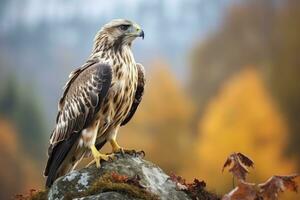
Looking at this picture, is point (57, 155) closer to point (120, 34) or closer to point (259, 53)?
point (120, 34)

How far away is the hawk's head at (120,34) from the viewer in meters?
5.36

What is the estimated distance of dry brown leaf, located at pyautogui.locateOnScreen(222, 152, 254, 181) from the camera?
423 centimetres

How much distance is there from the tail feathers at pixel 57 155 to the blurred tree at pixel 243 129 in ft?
21.3

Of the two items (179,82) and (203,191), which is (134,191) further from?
(179,82)

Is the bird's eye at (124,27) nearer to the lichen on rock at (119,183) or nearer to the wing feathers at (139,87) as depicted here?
the wing feathers at (139,87)

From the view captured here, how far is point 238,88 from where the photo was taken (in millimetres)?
12266

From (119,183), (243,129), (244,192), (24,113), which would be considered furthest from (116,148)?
(24,113)

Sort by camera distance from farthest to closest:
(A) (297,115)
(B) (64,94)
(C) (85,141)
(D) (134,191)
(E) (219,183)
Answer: (A) (297,115) → (E) (219,183) → (B) (64,94) → (C) (85,141) → (D) (134,191)

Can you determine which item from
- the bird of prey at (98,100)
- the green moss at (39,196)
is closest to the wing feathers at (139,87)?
the bird of prey at (98,100)

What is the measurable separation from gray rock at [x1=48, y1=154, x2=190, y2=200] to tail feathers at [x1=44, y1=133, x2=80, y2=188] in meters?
0.62

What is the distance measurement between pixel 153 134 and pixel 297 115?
2.42 m

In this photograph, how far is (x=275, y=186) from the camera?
412 centimetres

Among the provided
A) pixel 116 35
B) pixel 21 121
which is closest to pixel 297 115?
pixel 21 121

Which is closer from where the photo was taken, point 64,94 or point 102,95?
point 102,95
